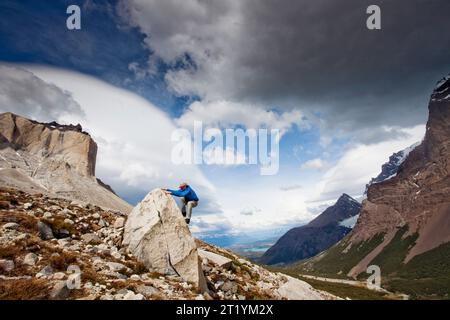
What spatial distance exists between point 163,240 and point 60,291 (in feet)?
24.9

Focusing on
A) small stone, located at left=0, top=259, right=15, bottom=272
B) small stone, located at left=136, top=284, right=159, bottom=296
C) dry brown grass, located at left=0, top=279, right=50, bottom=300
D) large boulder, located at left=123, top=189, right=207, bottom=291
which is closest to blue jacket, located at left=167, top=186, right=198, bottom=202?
large boulder, located at left=123, top=189, right=207, bottom=291

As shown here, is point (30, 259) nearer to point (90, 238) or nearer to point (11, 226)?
point (11, 226)

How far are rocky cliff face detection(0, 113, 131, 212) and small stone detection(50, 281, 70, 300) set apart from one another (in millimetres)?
120875

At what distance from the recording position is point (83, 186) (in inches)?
5630

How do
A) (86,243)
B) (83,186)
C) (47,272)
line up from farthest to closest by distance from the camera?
(83,186) → (86,243) → (47,272)

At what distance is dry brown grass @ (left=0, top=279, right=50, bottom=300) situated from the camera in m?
12.8

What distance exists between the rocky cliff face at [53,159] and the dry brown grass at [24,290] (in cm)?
12026

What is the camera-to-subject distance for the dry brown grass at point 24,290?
A: 41.8ft

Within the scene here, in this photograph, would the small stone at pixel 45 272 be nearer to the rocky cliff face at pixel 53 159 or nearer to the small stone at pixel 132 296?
the small stone at pixel 132 296

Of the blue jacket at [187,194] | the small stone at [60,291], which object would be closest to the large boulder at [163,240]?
the blue jacket at [187,194]

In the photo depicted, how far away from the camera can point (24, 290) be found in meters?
13.1
